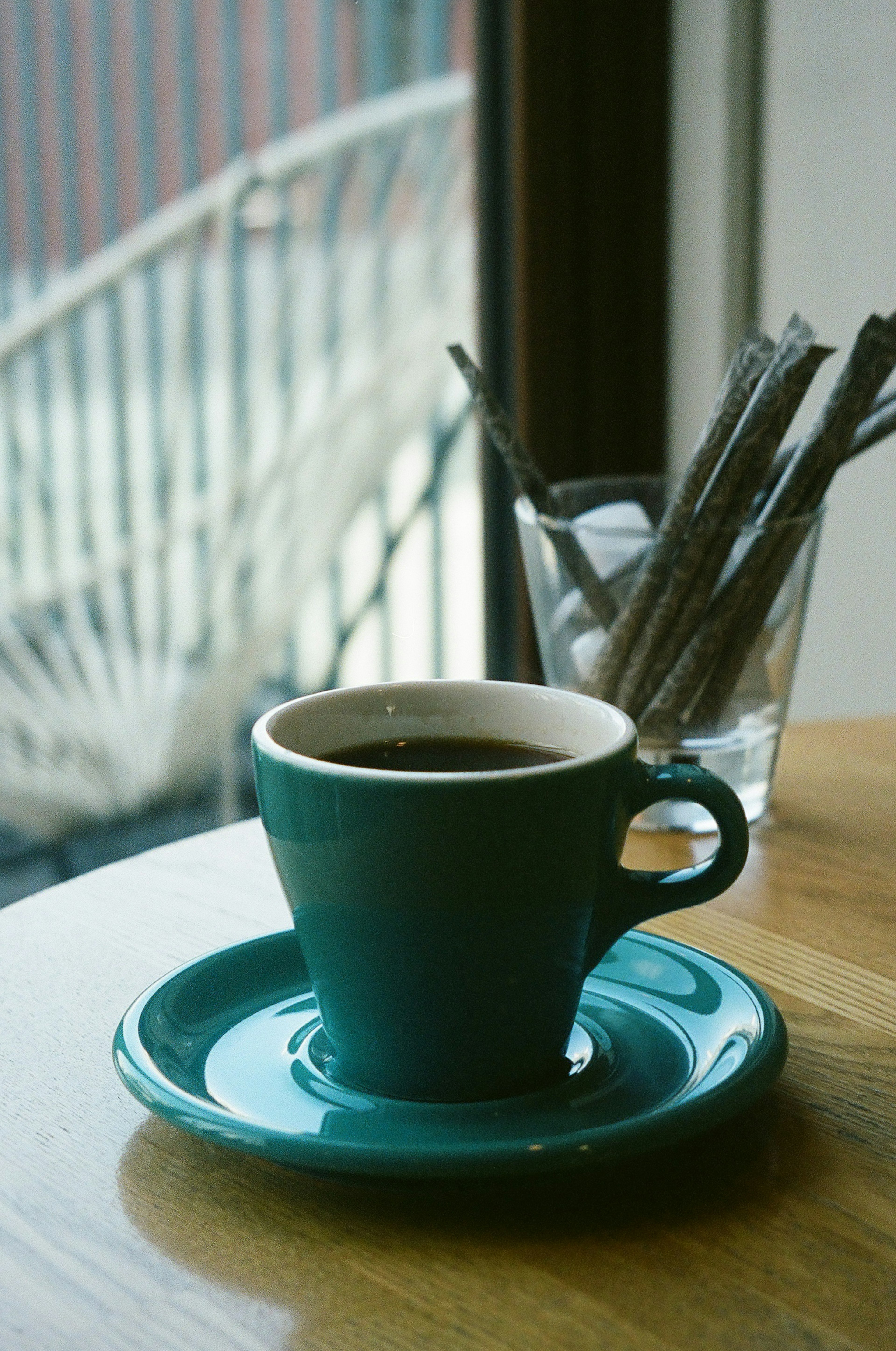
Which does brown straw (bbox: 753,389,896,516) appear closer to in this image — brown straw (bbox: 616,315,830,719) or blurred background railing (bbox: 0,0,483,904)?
brown straw (bbox: 616,315,830,719)

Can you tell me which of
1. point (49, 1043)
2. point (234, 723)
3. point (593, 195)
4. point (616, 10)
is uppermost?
point (616, 10)

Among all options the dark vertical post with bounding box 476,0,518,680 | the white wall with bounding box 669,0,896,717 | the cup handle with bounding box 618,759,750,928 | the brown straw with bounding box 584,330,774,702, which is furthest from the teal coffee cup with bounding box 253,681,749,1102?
the dark vertical post with bounding box 476,0,518,680

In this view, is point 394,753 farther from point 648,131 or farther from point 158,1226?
point 648,131

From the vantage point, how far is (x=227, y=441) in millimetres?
1793

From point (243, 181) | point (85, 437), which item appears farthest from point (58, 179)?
point (243, 181)

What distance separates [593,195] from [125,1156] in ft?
3.82

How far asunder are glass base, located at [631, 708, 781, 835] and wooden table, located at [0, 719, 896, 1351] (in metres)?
0.16

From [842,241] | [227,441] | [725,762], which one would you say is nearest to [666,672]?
[725,762]

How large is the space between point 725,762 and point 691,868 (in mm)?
235

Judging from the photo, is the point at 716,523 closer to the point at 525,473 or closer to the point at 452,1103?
the point at 525,473

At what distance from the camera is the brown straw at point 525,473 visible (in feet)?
2.08

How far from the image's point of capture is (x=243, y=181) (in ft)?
4.80

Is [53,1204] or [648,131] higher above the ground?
[648,131]

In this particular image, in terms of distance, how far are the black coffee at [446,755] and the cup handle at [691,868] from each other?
0.10 ft
